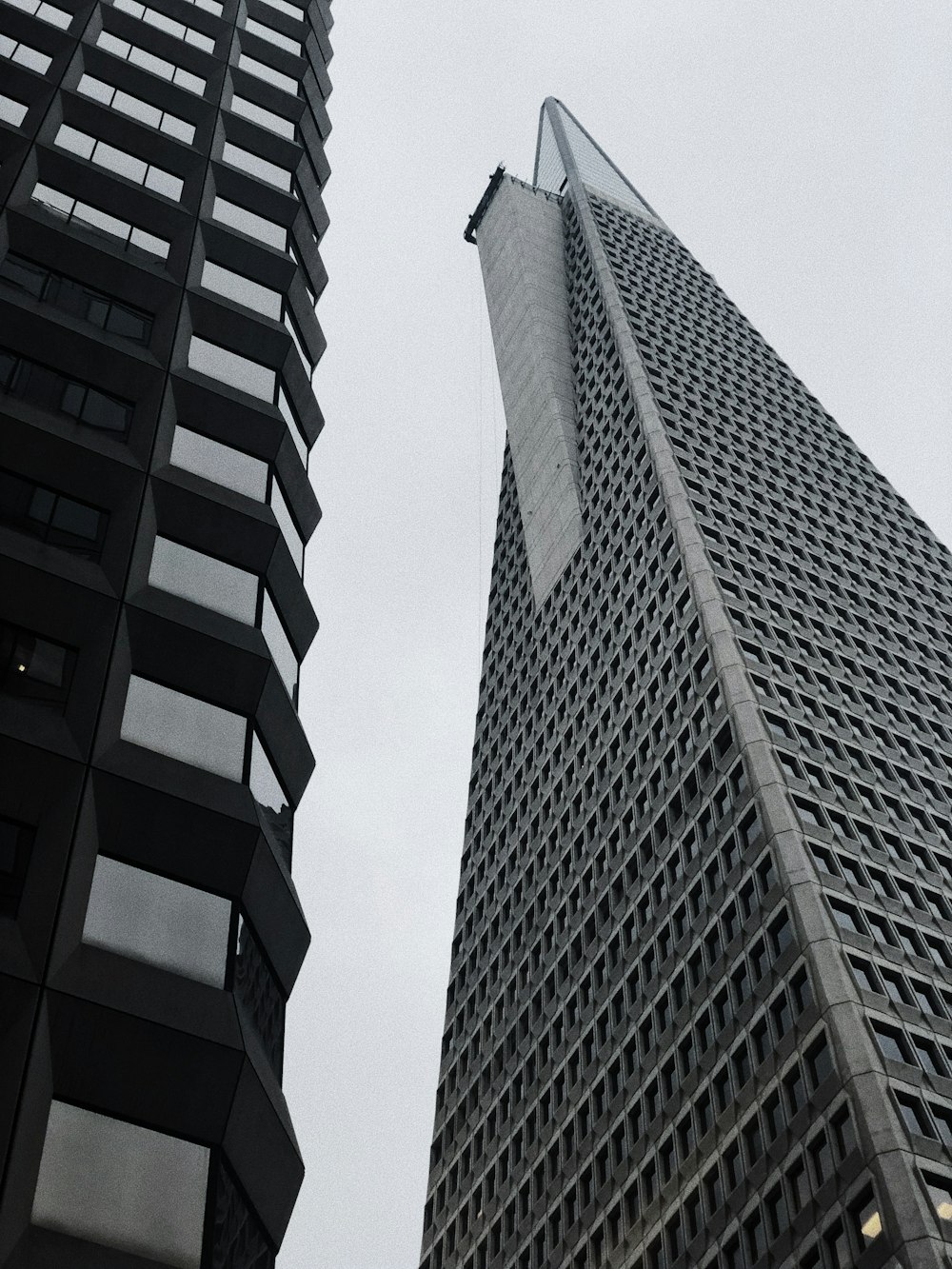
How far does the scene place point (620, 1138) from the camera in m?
64.8

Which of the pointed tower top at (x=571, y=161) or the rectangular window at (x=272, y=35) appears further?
the pointed tower top at (x=571, y=161)

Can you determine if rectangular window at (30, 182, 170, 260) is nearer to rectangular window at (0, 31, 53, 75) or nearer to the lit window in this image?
the lit window

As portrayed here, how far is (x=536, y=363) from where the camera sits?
420 feet

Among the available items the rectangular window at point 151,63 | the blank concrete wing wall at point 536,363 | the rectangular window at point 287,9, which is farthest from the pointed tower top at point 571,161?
the rectangular window at point 151,63

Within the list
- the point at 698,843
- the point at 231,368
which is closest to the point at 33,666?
the point at 231,368

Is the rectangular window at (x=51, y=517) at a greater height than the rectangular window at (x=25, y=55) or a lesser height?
lesser

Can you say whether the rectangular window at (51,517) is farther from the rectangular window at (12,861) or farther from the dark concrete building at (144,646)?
the rectangular window at (12,861)

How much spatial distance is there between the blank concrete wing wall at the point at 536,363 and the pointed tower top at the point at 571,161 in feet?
30.9

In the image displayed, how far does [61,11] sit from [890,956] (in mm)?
42458

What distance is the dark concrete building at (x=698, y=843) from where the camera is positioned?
53000 mm

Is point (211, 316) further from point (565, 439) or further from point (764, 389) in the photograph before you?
point (764, 389)

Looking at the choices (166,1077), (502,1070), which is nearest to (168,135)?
(166,1077)

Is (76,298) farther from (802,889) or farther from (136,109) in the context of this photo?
(802,889)

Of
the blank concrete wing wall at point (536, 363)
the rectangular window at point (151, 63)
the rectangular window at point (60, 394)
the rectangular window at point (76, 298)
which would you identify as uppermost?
the blank concrete wing wall at point (536, 363)
